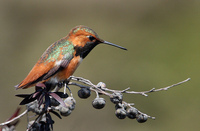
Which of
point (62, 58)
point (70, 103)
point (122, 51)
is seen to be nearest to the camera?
point (70, 103)

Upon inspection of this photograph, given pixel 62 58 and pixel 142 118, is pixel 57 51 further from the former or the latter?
pixel 142 118


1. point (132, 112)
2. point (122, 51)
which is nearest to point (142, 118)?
point (132, 112)

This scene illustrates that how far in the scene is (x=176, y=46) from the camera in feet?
12.9

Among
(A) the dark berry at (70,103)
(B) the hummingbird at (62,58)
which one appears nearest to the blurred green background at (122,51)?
(B) the hummingbird at (62,58)

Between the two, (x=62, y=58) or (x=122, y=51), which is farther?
(x=122, y=51)

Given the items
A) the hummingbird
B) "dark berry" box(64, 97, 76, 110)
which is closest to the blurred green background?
the hummingbird

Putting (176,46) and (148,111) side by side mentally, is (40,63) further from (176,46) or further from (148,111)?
(176,46)

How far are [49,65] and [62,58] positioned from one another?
6cm

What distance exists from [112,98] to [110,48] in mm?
2913

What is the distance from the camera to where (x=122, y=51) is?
156 inches

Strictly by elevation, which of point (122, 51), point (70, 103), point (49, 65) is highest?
point (122, 51)

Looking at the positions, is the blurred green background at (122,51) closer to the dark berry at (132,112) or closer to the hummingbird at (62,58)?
the hummingbird at (62,58)

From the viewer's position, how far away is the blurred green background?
3377 millimetres

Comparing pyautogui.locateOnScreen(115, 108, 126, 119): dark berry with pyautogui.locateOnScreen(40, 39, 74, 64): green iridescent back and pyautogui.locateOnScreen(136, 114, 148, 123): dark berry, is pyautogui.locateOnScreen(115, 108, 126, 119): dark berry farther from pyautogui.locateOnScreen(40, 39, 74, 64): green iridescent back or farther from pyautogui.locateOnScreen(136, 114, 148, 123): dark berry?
pyautogui.locateOnScreen(40, 39, 74, 64): green iridescent back
